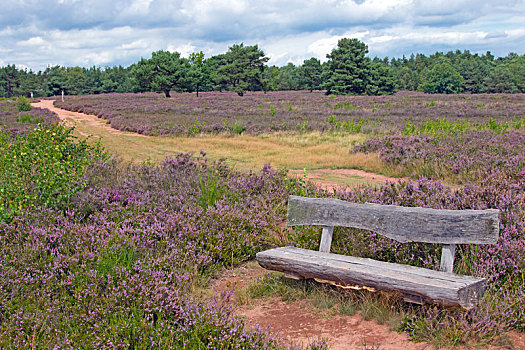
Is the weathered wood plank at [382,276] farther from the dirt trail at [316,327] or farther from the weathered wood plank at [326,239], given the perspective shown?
the dirt trail at [316,327]

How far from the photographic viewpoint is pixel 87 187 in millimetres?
6816

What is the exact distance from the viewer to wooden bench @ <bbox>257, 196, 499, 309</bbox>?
3.51m

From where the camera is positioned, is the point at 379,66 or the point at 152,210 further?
the point at 379,66

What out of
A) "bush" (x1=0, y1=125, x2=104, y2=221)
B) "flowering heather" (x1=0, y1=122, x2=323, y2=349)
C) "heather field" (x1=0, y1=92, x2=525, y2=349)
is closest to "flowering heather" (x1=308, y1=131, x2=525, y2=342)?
"heather field" (x1=0, y1=92, x2=525, y2=349)

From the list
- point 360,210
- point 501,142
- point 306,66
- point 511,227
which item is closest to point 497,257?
point 511,227

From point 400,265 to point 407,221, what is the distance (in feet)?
1.29

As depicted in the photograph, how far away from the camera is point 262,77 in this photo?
228ft

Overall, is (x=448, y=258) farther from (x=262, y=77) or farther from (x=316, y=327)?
(x=262, y=77)

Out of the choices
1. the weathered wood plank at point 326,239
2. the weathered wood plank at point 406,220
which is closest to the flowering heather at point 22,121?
the weathered wood plank at point 406,220

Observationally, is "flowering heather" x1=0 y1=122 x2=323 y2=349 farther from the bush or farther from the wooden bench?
the wooden bench

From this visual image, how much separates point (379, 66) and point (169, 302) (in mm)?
70295

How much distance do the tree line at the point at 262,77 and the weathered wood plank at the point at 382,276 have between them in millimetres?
Answer: 56614

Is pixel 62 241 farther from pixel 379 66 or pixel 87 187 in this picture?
pixel 379 66

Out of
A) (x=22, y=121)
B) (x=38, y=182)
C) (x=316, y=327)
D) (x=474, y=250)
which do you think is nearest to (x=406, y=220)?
(x=474, y=250)
